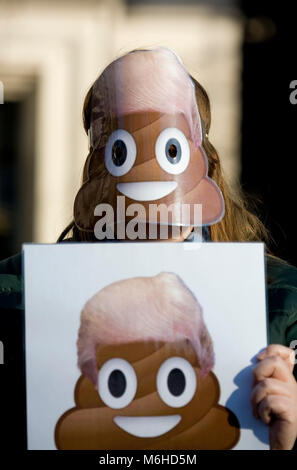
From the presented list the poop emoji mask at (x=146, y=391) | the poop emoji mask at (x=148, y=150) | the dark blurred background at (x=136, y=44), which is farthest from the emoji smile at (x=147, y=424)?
the dark blurred background at (x=136, y=44)

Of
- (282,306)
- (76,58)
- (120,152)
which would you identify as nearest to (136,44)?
(76,58)

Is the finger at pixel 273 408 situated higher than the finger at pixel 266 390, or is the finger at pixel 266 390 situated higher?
the finger at pixel 266 390

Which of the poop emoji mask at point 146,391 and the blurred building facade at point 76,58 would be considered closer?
the poop emoji mask at point 146,391

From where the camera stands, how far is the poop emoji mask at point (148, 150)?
4.07 ft

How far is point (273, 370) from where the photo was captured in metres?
1.09

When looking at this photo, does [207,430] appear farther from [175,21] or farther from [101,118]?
[175,21]

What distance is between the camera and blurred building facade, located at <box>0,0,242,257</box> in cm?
380

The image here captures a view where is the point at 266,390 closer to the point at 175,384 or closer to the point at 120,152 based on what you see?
the point at 175,384

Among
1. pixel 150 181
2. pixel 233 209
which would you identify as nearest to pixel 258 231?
pixel 233 209

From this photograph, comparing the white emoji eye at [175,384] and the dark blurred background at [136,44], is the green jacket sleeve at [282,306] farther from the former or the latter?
the dark blurred background at [136,44]

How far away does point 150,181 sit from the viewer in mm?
Result: 1246

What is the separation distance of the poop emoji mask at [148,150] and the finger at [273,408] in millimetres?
289

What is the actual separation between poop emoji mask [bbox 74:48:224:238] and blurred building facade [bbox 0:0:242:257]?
248cm

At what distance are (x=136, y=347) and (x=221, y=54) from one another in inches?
115
